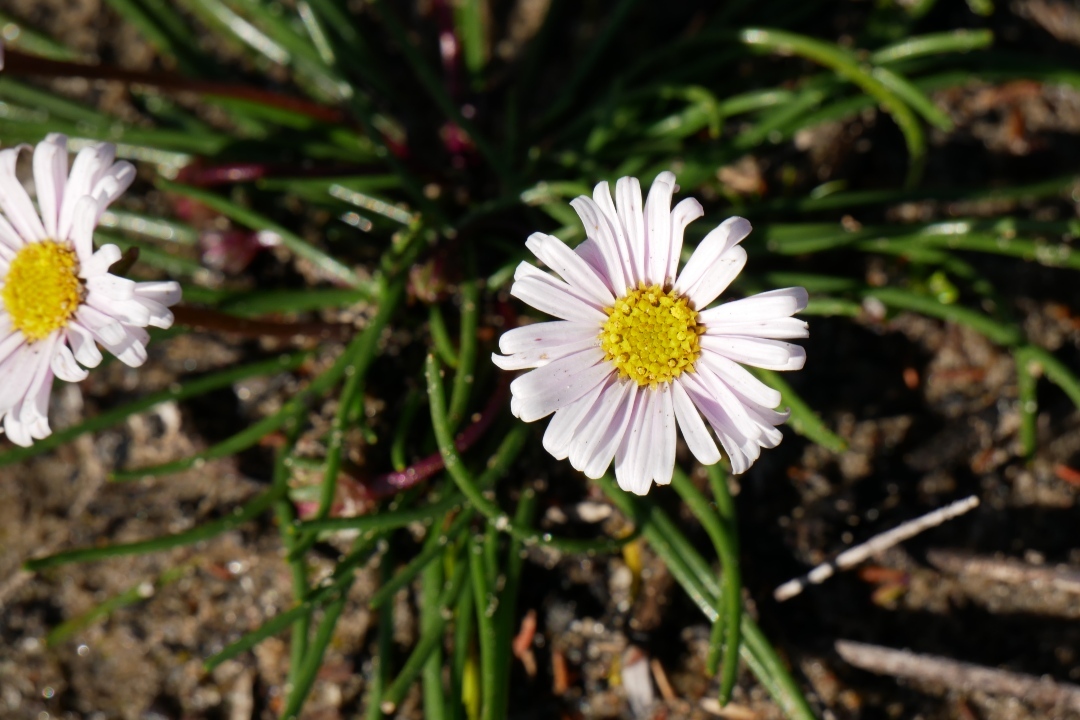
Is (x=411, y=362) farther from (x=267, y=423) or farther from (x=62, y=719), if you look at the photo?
(x=62, y=719)

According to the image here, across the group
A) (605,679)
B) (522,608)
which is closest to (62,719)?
(522,608)

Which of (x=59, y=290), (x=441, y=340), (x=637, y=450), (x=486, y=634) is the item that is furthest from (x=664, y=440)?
(x=59, y=290)

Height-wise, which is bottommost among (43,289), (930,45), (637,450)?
(637,450)

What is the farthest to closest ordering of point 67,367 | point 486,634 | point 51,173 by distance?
point 486,634
point 51,173
point 67,367

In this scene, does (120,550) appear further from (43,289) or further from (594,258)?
(594,258)

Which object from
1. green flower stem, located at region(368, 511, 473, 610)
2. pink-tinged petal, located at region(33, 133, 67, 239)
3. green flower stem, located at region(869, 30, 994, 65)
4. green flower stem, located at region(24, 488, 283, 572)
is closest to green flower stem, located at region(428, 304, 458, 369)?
green flower stem, located at region(368, 511, 473, 610)
